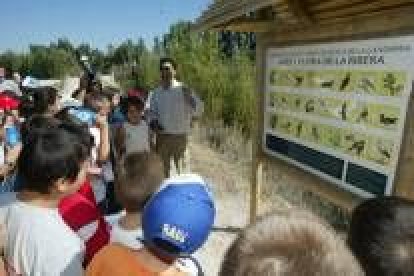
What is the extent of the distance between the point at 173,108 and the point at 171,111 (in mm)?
57

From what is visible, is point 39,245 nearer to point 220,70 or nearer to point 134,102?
point 134,102

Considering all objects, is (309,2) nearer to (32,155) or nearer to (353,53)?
(353,53)

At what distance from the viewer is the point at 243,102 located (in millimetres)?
12695

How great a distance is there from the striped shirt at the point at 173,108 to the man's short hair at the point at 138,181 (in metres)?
4.83

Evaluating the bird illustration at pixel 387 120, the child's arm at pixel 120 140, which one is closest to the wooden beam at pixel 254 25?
the child's arm at pixel 120 140

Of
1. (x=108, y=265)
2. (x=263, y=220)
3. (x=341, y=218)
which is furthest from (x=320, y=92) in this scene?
(x=341, y=218)

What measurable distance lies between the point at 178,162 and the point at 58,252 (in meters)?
5.71

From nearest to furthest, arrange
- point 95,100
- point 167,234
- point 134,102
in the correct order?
point 167,234, point 95,100, point 134,102

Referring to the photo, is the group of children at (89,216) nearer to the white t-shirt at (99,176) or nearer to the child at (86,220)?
the child at (86,220)

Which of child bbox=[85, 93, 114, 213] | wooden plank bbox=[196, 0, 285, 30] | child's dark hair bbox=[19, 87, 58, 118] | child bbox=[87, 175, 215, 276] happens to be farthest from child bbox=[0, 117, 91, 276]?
child's dark hair bbox=[19, 87, 58, 118]

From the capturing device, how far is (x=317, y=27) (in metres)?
4.10

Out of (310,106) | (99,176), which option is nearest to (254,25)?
(310,106)

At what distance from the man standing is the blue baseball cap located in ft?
17.6

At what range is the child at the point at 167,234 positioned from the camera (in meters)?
1.87
